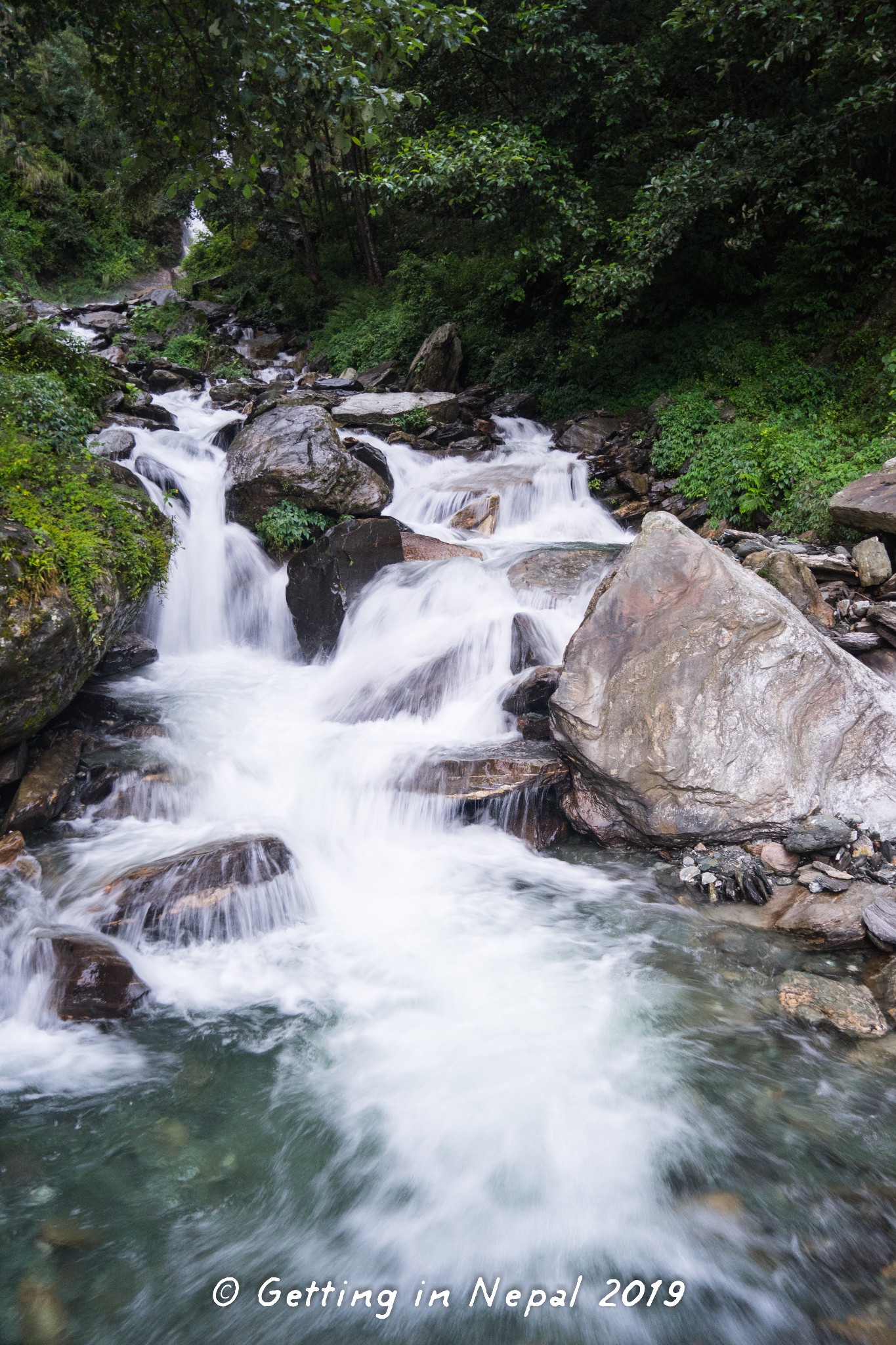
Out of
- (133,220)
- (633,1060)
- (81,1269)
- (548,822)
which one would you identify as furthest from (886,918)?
(133,220)

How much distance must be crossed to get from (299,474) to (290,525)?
774 millimetres

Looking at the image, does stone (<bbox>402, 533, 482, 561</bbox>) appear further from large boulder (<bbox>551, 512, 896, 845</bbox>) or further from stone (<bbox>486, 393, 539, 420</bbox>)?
stone (<bbox>486, 393, 539, 420</bbox>)

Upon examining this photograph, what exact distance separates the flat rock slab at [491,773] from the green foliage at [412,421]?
9.77 metres

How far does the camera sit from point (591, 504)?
12016 mm

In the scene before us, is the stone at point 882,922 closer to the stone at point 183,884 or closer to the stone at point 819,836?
the stone at point 819,836

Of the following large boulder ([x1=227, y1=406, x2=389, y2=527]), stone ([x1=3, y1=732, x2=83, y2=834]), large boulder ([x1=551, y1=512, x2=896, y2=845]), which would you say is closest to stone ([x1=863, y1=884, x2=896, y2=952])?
large boulder ([x1=551, y1=512, x2=896, y2=845])

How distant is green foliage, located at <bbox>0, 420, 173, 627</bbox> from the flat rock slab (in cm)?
321

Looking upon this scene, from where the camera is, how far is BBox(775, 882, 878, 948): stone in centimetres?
436

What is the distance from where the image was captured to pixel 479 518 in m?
11.5

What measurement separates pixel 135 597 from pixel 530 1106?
18.6 ft

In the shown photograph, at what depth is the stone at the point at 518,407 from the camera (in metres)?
15.3

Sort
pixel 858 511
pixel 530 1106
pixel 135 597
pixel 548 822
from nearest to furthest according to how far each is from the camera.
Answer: pixel 530 1106 < pixel 548 822 < pixel 135 597 < pixel 858 511

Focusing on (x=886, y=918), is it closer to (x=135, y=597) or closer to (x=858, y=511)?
(x=858, y=511)

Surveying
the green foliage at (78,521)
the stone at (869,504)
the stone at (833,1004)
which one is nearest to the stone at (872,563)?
the stone at (869,504)
